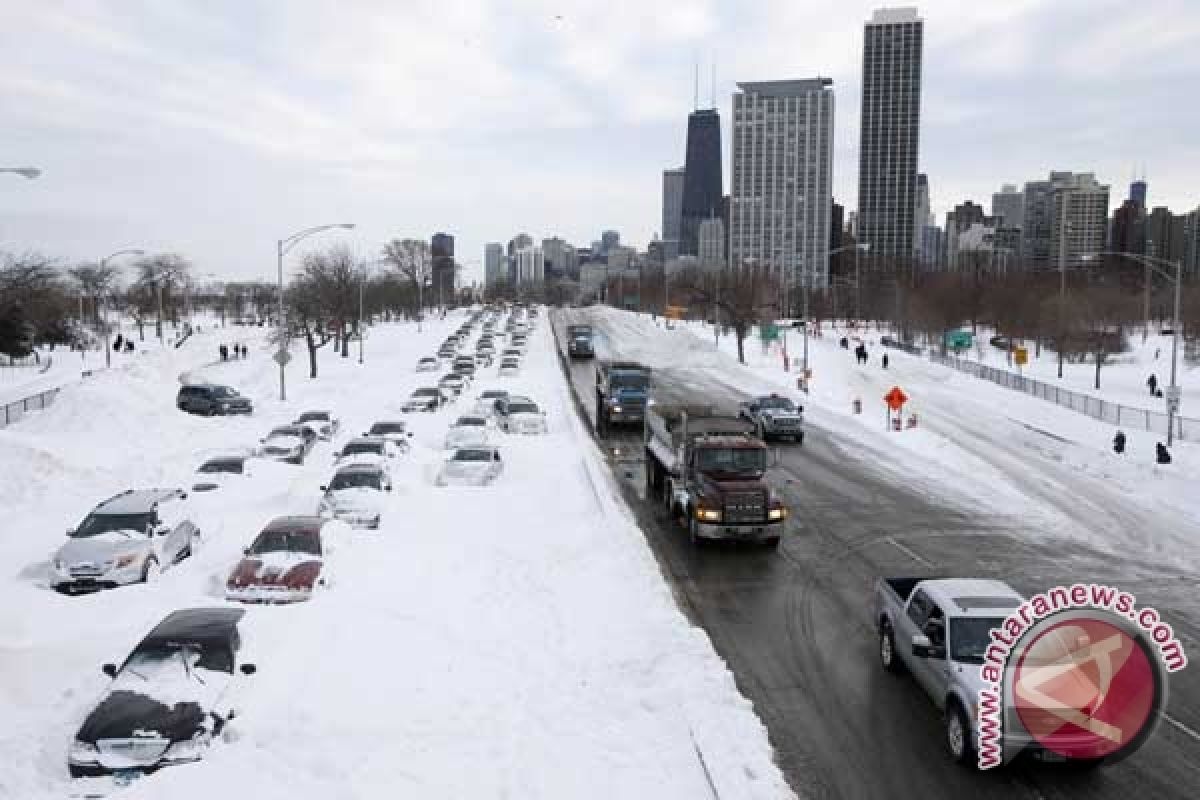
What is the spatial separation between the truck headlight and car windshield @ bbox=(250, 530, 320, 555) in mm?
6828

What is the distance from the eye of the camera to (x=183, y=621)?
488 inches

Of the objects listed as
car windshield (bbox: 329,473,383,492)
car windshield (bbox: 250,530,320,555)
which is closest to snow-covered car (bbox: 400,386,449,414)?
car windshield (bbox: 329,473,383,492)

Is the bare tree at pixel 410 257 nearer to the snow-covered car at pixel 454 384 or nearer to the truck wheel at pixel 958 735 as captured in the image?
the snow-covered car at pixel 454 384

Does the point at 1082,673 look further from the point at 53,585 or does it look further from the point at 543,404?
the point at 543,404

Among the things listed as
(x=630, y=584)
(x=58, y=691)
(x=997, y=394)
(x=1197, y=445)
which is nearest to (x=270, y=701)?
(x=58, y=691)

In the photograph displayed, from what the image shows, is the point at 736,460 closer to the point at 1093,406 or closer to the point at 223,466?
the point at 223,466

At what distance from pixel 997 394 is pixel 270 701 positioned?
49854mm

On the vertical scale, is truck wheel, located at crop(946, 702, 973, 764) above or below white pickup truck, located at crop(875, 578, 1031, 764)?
below

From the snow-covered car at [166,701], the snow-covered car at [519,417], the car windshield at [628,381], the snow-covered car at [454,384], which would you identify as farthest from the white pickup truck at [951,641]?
the snow-covered car at [454,384]

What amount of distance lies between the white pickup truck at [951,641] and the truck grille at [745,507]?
636 centimetres

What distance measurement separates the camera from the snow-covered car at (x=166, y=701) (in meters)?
9.91

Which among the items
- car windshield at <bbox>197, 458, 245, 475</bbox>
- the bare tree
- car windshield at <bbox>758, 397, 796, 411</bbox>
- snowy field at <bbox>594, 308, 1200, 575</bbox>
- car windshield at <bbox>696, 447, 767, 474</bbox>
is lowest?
snowy field at <bbox>594, 308, 1200, 575</bbox>

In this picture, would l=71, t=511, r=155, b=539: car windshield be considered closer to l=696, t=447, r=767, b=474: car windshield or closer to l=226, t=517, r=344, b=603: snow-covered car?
l=226, t=517, r=344, b=603: snow-covered car

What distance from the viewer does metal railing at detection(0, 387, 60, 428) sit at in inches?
1524
